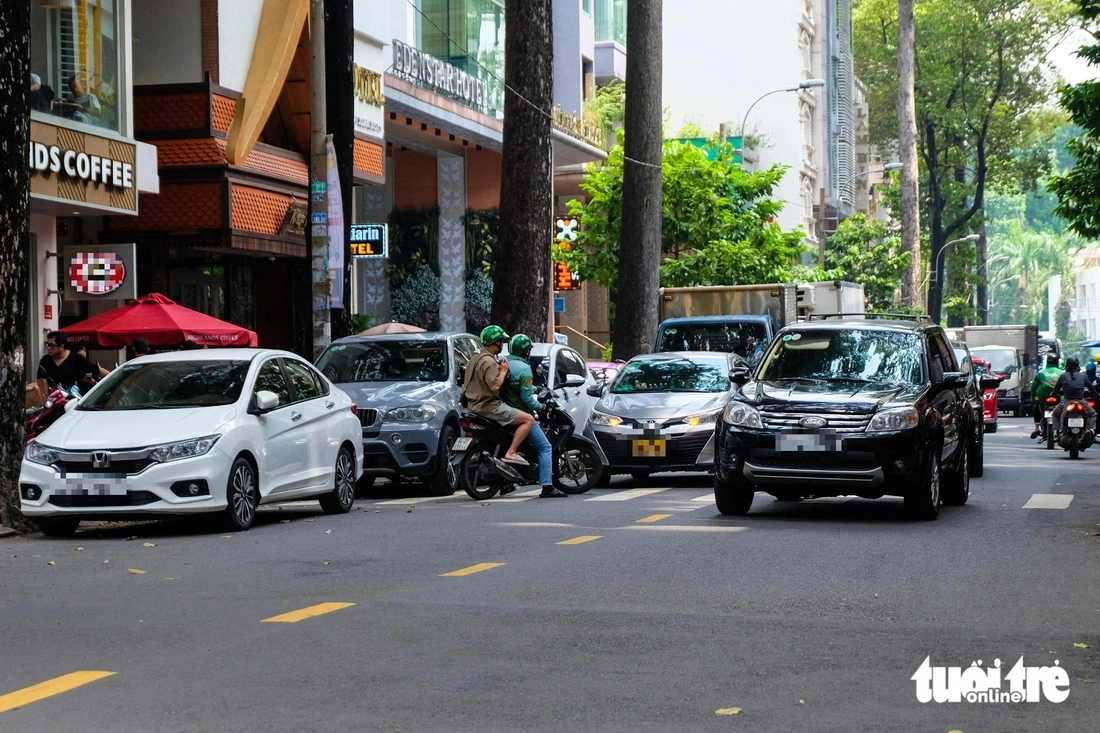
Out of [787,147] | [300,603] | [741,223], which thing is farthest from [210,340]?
[787,147]

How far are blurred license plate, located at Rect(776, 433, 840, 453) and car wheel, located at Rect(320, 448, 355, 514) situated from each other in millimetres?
4257

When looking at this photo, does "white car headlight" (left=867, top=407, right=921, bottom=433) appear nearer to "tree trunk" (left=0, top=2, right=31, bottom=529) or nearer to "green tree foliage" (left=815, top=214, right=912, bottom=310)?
"tree trunk" (left=0, top=2, right=31, bottom=529)

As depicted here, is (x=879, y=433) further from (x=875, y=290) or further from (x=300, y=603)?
(x=875, y=290)

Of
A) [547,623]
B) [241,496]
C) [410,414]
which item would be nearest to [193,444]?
[241,496]

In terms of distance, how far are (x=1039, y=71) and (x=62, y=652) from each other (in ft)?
239

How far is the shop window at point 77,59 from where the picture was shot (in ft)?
71.3

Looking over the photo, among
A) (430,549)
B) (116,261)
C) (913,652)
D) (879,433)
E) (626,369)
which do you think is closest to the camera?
(913,652)

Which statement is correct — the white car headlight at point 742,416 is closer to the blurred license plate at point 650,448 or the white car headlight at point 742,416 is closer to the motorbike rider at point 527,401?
the motorbike rider at point 527,401

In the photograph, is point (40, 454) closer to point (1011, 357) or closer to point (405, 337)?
point (405, 337)

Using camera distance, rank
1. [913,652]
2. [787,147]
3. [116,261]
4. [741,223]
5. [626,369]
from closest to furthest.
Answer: [913,652] < [626,369] < [116,261] < [741,223] < [787,147]

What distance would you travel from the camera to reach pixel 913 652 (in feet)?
25.1

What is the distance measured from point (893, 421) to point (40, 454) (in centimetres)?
685

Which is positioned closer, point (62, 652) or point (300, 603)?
point (62, 652)

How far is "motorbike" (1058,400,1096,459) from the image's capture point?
26.8m
